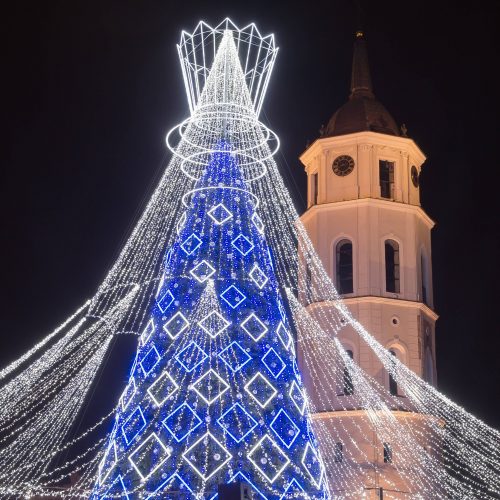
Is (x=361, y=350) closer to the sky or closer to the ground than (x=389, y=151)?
closer to the ground

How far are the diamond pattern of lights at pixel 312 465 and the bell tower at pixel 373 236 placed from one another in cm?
1631

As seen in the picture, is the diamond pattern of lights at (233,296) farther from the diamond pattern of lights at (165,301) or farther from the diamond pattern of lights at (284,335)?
the diamond pattern of lights at (165,301)

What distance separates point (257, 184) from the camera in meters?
20.8

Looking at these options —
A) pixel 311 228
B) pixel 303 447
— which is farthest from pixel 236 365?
pixel 311 228

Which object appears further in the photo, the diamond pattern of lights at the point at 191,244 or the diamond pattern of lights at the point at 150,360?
the diamond pattern of lights at the point at 191,244

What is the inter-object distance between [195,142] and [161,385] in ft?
19.5

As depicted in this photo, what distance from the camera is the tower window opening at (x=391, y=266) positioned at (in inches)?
1415

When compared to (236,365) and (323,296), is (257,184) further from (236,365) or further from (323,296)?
(323,296)

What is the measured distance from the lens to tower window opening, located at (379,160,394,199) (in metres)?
37.5

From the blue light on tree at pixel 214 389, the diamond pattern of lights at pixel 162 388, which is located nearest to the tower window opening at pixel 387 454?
the blue light on tree at pixel 214 389

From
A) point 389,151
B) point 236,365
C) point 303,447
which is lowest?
point 303,447

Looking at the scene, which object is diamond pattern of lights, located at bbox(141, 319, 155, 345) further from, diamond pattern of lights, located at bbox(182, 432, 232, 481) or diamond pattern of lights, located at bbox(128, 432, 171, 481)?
diamond pattern of lights, located at bbox(182, 432, 232, 481)

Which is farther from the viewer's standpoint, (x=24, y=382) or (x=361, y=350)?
(x=361, y=350)

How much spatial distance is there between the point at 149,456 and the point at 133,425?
69cm
